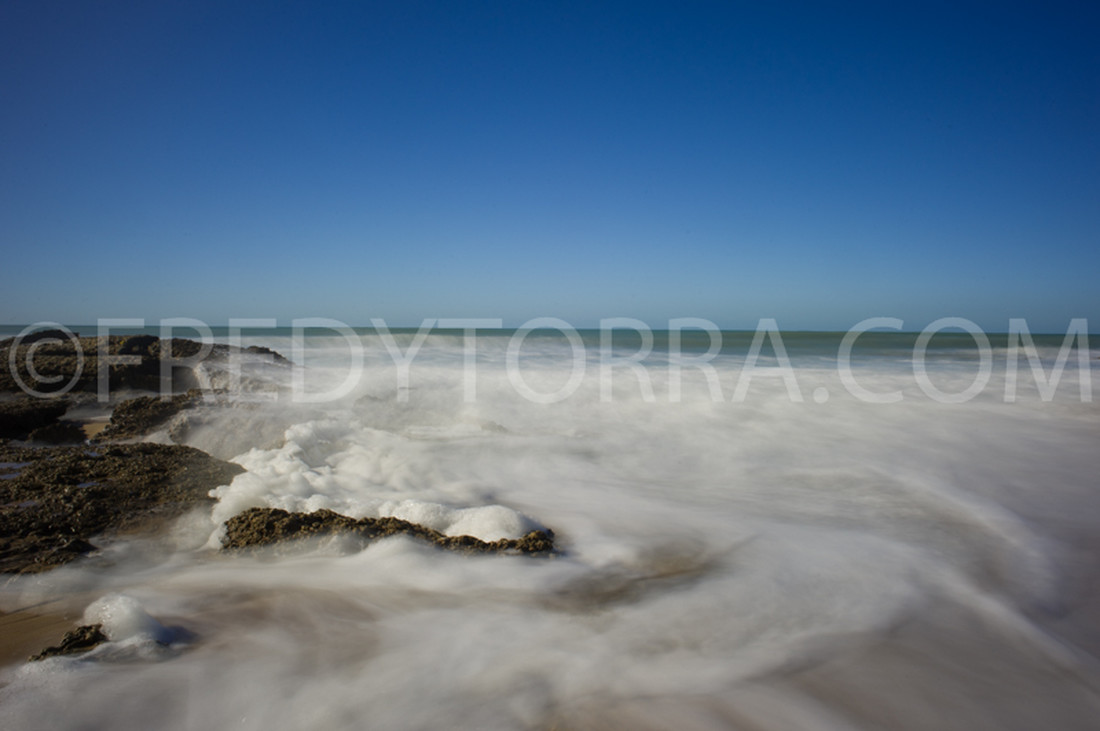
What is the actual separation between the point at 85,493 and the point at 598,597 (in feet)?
9.13

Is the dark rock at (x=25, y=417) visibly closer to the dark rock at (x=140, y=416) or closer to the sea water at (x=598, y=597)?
the dark rock at (x=140, y=416)

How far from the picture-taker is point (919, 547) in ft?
9.54

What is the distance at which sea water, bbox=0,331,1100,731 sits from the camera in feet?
5.43

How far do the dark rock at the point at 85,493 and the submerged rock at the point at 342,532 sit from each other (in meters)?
0.54

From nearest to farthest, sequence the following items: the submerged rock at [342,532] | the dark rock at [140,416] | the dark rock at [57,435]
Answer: the submerged rock at [342,532] → the dark rock at [57,435] → the dark rock at [140,416]

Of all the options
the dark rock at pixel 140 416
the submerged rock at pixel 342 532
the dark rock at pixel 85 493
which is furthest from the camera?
the dark rock at pixel 140 416

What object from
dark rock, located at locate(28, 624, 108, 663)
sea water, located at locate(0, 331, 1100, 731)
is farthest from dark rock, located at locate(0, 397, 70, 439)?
dark rock, located at locate(28, 624, 108, 663)

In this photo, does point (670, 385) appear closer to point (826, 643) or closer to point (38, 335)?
point (826, 643)

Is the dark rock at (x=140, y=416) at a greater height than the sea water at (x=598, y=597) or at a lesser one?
greater

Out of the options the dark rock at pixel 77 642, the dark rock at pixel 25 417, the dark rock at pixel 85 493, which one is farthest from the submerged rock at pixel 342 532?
the dark rock at pixel 25 417

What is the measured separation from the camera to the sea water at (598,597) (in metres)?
1.65

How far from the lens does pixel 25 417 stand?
462 centimetres

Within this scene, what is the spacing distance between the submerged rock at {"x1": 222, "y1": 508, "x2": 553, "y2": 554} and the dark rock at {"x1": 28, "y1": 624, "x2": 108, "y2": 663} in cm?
75

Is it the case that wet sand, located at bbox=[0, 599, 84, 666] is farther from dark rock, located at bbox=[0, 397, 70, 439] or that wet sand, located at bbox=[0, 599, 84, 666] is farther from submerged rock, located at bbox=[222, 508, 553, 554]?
dark rock, located at bbox=[0, 397, 70, 439]
